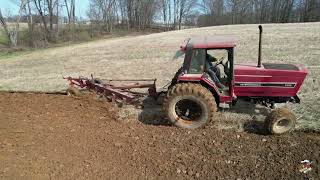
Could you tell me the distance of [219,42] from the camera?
7746 millimetres

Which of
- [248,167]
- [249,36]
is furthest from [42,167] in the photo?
[249,36]

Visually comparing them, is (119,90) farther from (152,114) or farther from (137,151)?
(137,151)

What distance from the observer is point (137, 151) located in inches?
270

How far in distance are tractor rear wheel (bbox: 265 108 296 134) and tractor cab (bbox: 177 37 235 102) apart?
102cm

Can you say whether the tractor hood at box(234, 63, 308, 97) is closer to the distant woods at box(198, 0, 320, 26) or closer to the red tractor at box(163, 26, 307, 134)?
the red tractor at box(163, 26, 307, 134)

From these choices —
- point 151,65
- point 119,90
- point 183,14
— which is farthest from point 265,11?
point 119,90

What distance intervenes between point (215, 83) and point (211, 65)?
0.39m

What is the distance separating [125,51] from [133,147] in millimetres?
16975

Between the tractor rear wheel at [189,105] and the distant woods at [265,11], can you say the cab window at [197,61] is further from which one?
the distant woods at [265,11]

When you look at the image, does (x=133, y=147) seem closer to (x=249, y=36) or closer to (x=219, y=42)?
(x=219, y=42)

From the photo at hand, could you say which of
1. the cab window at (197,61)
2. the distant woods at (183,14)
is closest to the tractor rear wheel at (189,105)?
the cab window at (197,61)

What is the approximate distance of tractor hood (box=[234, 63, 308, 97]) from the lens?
789 cm

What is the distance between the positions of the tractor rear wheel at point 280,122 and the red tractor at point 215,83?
2.87 ft

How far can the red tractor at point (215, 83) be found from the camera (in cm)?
762
